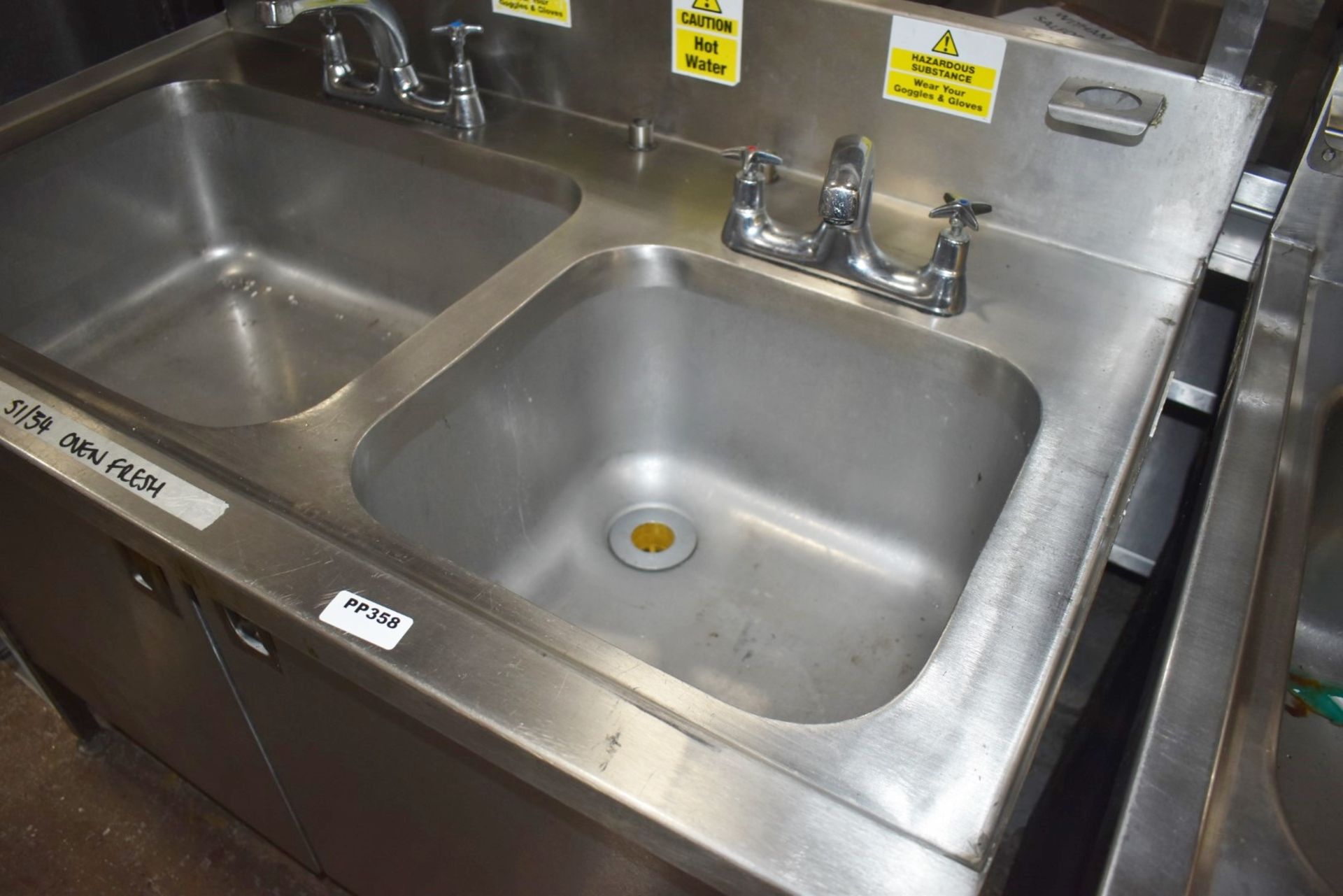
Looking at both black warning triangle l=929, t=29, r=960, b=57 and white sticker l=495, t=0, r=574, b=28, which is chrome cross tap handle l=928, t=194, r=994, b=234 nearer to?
black warning triangle l=929, t=29, r=960, b=57

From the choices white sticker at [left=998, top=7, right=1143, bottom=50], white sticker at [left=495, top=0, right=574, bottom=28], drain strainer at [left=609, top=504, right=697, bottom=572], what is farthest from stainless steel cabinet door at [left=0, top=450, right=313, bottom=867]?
white sticker at [left=998, top=7, right=1143, bottom=50]

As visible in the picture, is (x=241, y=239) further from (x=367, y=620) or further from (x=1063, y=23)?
(x=1063, y=23)

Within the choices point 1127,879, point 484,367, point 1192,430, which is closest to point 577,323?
point 484,367

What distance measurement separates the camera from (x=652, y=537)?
1.09 metres

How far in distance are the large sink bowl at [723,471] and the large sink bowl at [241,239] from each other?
22cm

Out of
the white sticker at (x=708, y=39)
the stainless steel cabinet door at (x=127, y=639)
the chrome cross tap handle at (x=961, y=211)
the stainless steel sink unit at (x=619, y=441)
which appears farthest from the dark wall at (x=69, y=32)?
the chrome cross tap handle at (x=961, y=211)

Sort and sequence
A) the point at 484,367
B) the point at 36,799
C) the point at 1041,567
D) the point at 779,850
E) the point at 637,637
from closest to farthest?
the point at 779,850 → the point at 1041,567 → the point at 484,367 → the point at 637,637 → the point at 36,799

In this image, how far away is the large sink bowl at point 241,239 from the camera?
1146 millimetres

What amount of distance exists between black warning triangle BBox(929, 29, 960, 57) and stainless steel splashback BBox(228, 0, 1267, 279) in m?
A: 0.02

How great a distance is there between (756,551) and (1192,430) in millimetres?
639

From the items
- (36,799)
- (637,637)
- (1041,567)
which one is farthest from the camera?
(36,799)

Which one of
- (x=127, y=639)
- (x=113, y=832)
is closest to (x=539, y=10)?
(x=127, y=639)

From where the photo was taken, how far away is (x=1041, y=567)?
66cm

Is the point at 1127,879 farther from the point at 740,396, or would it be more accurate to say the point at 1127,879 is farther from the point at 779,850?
the point at 740,396
